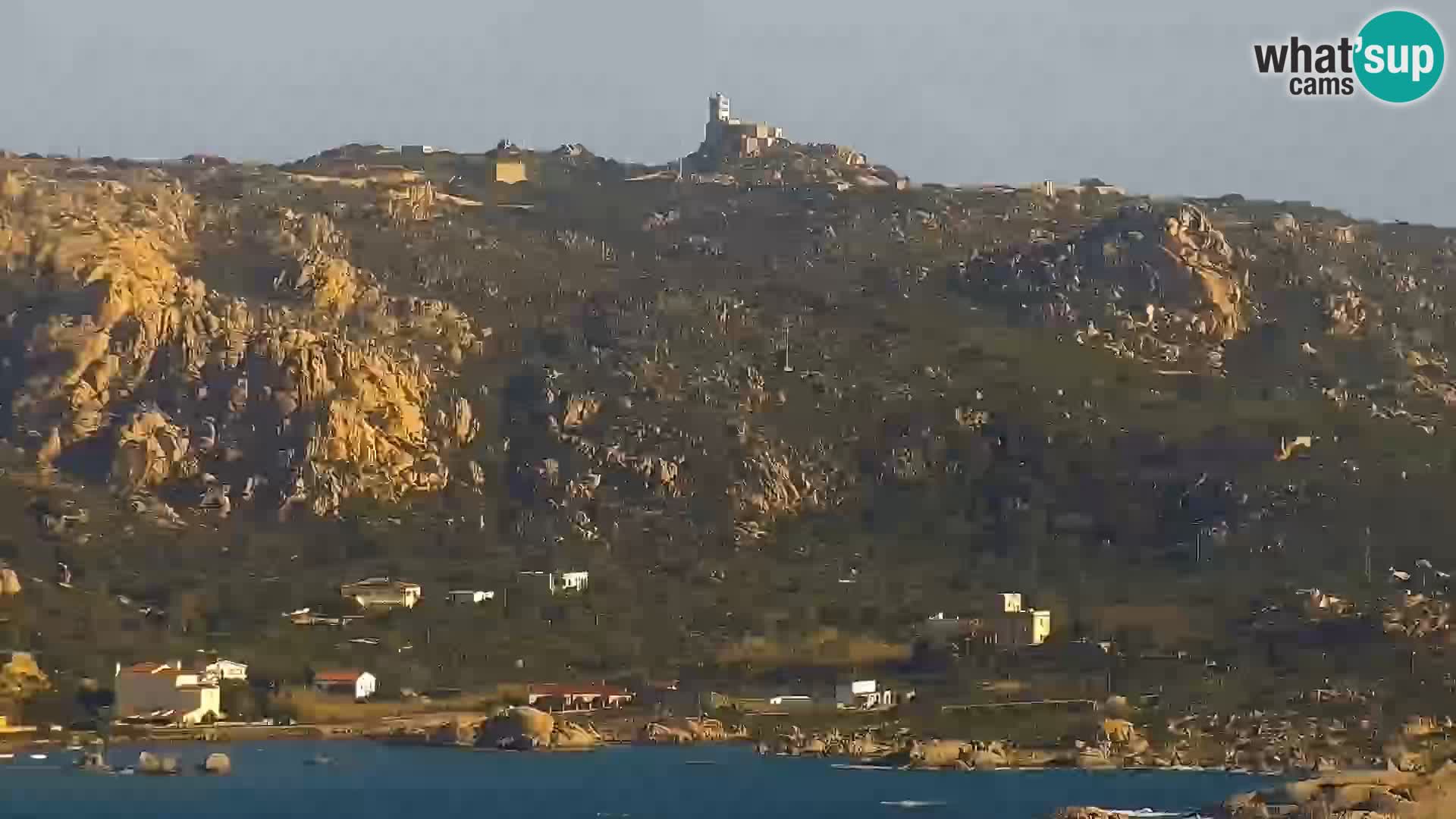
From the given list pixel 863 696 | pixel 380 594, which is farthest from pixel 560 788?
pixel 380 594

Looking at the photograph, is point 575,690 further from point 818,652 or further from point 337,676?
point 818,652

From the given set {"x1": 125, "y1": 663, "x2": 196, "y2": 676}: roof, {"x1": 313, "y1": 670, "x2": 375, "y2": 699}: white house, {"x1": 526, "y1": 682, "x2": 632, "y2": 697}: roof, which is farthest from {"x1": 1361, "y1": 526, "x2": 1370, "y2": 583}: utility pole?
{"x1": 125, "y1": 663, "x2": 196, "y2": 676}: roof

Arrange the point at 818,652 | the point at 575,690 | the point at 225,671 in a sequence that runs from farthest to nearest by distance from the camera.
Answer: the point at 818,652, the point at 575,690, the point at 225,671

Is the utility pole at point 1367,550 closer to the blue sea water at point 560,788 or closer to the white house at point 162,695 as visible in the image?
the blue sea water at point 560,788

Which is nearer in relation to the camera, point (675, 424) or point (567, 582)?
point (567, 582)

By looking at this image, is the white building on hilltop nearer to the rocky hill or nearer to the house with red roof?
the rocky hill

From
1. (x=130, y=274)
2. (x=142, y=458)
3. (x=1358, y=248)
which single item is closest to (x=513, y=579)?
(x=142, y=458)

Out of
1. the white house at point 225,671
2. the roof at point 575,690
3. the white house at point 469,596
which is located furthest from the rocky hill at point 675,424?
the roof at point 575,690
